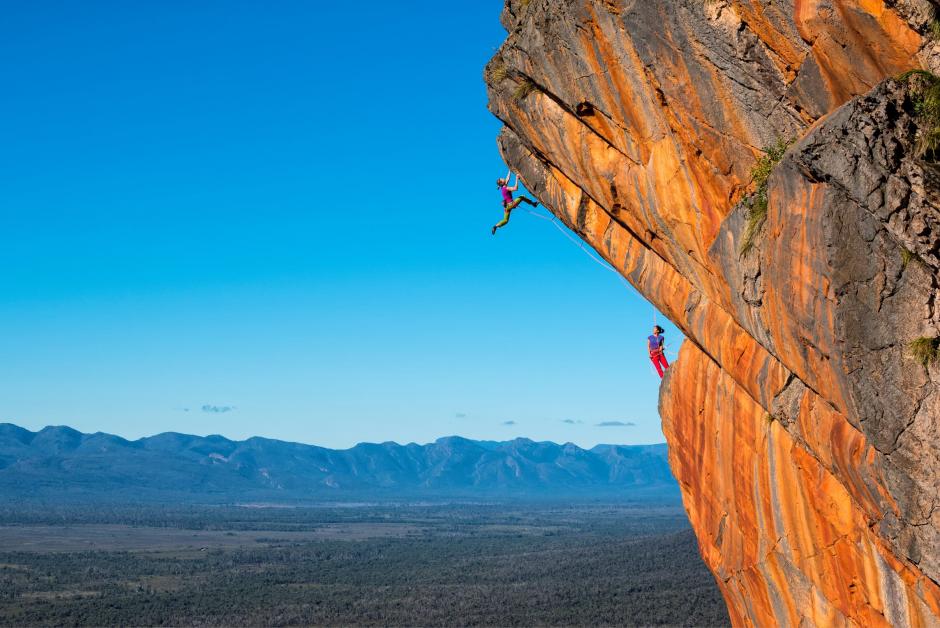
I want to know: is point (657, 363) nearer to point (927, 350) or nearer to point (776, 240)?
point (776, 240)

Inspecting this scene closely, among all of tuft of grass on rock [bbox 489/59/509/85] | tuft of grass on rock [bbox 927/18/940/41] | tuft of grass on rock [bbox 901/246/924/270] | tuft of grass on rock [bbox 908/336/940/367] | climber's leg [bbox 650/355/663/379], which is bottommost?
tuft of grass on rock [bbox 908/336/940/367]

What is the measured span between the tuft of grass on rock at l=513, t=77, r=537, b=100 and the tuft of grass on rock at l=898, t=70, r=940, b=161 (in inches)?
315

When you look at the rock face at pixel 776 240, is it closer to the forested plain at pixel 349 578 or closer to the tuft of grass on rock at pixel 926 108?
the tuft of grass on rock at pixel 926 108

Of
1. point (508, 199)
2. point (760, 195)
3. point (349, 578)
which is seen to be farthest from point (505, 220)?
point (349, 578)

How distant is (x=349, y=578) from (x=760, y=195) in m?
95.4

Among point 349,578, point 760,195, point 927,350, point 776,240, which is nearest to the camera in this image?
point 927,350

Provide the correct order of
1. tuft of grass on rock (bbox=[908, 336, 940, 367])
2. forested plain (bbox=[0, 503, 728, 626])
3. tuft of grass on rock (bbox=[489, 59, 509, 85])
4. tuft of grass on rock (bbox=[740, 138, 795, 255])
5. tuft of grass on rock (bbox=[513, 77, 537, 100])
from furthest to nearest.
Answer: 1. forested plain (bbox=[0, 503, 728, 626])
2. tuft of grass on rock (bbox=[489, 59, 509, 85])
3. tuft of grass on rock (bbox=[513, 77, 537, 100])
4. tuft of grass on rock (bbox=[740, 138, 795, 255])
5. tuft of grass on rock (bbox=[908, 336, 940, 367])

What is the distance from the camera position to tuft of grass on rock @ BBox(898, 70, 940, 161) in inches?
385

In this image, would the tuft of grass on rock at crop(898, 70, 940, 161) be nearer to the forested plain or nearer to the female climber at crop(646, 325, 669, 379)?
the female climber at crop(646, 325, 669, 379)

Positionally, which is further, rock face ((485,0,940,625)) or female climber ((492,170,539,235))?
female climber ((492,170,539,235))

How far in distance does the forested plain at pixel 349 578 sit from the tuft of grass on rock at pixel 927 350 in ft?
184

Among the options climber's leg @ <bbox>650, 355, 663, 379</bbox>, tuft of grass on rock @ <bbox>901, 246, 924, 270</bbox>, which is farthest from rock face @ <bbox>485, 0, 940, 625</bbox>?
climber's leg @ <bbox>650, 355, 663, 379</bbox>

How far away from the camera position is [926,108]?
982 cm

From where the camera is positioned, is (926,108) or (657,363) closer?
(926,108)
